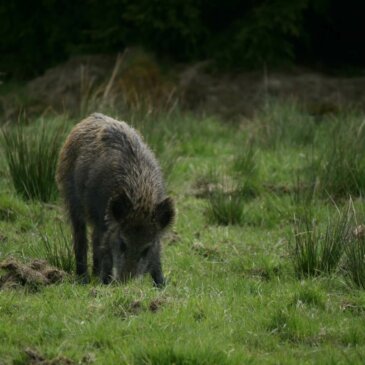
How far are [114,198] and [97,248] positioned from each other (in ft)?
2.25

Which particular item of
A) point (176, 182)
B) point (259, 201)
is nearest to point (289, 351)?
point (259, 201)

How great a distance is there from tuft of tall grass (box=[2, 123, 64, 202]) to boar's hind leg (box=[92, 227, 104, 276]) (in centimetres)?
200

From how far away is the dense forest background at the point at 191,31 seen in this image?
19594 millimetres

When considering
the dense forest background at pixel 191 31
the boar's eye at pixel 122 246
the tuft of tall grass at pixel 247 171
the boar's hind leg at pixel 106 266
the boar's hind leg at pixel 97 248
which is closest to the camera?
the boar's eye at pixel 122 246

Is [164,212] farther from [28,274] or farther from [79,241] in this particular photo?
[28,274]

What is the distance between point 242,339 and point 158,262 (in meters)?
1.69

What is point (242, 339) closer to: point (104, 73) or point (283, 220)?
point (283, 220)

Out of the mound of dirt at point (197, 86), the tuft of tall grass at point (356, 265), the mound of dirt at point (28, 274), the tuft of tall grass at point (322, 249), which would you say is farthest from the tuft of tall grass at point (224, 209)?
the mound of dirt at point (197, 86)

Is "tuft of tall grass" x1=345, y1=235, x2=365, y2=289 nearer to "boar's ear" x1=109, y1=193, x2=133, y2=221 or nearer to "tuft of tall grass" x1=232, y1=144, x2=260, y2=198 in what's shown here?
"boar's ear" x1=109, y1=193, x2=133, y2=221

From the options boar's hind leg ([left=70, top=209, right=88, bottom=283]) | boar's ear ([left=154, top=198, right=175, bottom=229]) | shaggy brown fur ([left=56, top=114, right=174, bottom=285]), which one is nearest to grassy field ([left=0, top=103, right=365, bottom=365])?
boar's hind leg ([left=70, top=209, right=88, bottom=283])

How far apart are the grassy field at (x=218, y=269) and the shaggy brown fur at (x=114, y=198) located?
0.25 meters

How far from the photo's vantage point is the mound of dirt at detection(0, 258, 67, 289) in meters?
7.64

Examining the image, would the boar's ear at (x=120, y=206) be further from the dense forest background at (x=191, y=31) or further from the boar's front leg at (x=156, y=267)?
the dense forest background at (x=191, y=31)

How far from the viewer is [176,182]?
12.2 metres
